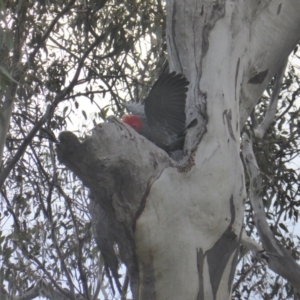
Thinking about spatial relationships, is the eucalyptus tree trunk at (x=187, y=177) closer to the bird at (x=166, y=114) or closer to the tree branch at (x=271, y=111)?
the bird at (x=166, y=114)

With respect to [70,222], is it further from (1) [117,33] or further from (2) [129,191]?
(2) [129,191]

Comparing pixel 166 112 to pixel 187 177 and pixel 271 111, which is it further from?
pixel 271 111

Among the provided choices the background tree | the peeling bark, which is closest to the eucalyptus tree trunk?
the peeling bark

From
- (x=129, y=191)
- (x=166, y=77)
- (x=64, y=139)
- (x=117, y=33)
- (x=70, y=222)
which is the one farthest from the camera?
(x=70, y=222)

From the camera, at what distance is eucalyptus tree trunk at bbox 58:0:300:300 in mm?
1482

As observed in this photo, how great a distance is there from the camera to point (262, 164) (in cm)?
380

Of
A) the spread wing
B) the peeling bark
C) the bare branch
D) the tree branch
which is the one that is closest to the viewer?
the peeling bark

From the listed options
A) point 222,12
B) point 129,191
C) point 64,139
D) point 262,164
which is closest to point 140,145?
point 129,191

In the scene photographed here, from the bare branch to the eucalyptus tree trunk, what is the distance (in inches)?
59.1

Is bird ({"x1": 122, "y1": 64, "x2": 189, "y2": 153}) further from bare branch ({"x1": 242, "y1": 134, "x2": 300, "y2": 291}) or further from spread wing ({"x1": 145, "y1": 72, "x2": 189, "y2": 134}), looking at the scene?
bare branch ({"x1": 242, "y1": 134, "x2": 300, "y2": 291})

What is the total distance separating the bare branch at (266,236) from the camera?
320 centimetres

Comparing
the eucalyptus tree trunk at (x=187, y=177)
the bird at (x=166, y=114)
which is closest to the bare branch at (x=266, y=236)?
the eucalyptus tree trunk at (x=187, y=177)

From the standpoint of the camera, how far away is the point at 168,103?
68.2 inches

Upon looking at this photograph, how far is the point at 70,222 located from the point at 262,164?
4.78 ft
